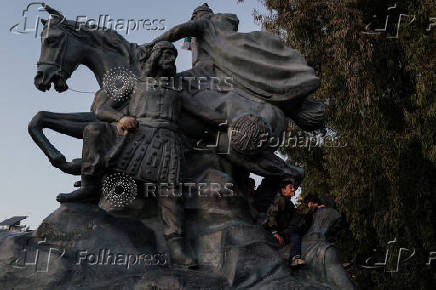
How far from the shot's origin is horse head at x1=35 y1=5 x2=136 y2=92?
226 inches

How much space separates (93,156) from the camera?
5172 millimetres

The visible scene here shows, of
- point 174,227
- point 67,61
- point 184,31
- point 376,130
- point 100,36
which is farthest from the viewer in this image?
point 376,130

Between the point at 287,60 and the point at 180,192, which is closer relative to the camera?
the point at 180,192

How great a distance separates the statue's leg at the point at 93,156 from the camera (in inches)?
204

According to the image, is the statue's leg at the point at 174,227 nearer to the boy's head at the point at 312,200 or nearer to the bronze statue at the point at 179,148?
the bronze statue at the point at 179,148

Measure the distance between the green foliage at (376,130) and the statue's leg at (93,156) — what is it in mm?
7911

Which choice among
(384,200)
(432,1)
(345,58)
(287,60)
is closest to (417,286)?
(384,200)

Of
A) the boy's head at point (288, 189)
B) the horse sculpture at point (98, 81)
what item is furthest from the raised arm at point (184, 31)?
the boy's head at point (288, 189)

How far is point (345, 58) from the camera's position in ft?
42.1

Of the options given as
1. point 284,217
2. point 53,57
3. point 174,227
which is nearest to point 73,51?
point 53,57

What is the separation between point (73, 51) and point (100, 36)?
0.40 m

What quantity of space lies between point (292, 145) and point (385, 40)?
3393 millimetres

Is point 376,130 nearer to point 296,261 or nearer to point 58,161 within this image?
point 296,261

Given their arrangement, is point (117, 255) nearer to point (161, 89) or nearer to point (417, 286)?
point (161, 89)
